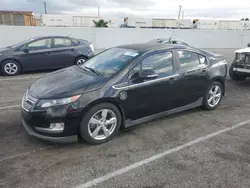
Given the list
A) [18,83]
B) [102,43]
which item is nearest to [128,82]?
[18,83]

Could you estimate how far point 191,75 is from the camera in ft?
14.7

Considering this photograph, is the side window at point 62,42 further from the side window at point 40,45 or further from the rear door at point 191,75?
the rear door at point 191,75

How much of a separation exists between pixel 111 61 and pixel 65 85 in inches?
40.7

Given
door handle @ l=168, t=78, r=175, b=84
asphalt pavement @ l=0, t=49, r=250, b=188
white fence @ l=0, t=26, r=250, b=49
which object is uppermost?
white fence @ l=0, t=26, r=250, b=49

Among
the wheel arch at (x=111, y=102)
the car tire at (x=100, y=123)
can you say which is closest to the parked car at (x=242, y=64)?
the wheel arch at (x=111, y=102)

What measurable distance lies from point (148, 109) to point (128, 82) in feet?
2.17

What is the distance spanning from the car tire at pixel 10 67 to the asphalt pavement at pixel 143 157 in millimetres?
4381

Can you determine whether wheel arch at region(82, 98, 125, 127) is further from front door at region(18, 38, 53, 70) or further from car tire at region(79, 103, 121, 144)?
front door at region(18, 38, 53, 70)

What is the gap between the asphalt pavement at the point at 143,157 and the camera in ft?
8.95

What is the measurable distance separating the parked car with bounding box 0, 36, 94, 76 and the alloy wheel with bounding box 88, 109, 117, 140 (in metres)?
6.20

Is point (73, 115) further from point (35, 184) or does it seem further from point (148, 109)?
point (148, 109)

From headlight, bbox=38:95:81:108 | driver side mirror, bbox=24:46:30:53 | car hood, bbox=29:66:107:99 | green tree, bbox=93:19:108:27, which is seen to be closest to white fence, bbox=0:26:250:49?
driver side mirror, bbox=24:46:30:53

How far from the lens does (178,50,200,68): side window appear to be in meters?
4.44

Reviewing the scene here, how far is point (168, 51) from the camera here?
4.28 metres
